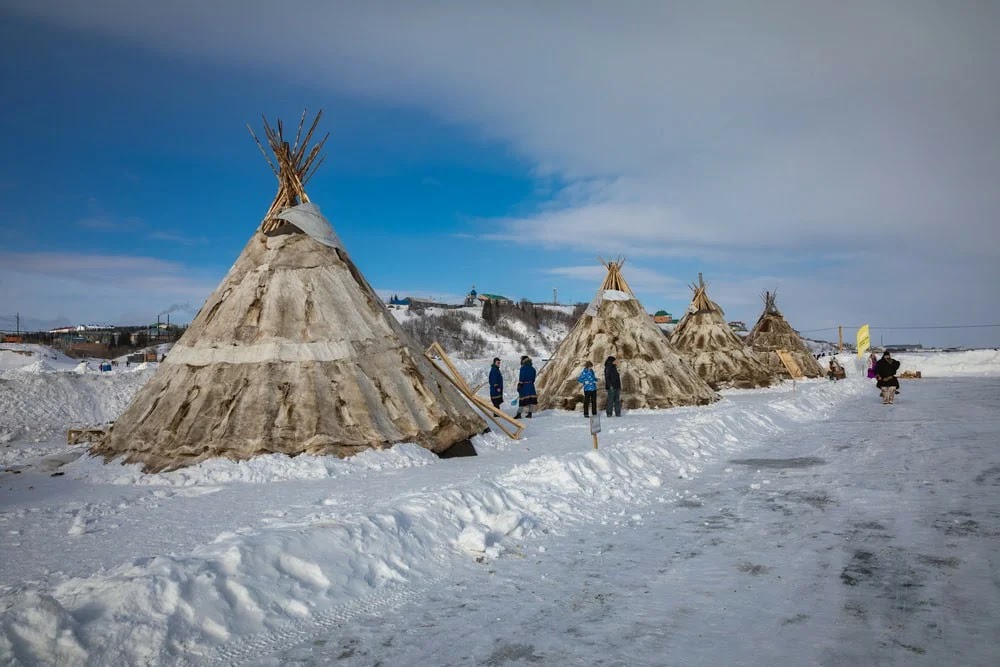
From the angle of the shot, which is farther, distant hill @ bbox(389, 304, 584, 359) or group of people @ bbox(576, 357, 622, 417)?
distant hill @ bbox(389, 304, 584, 359)

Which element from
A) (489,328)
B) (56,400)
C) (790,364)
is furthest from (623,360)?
(489,328)

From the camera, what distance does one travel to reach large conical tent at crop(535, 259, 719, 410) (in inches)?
831

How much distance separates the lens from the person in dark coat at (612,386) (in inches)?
738

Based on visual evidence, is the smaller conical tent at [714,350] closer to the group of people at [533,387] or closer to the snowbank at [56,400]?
the group of people at [533,387]

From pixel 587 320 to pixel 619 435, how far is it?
33.1 feet

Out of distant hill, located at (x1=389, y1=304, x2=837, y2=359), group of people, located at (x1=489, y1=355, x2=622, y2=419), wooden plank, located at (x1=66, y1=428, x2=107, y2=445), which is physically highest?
distant hill, located at (x1=389, y1=304, x2=837, y2=359)

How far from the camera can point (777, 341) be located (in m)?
42.4

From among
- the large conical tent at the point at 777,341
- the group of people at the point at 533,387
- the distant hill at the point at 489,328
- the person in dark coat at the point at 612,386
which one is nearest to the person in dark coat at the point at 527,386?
the group of people at the point at 533,387

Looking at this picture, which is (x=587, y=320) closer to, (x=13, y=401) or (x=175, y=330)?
(x=13, y=401)

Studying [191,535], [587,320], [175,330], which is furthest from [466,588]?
[175,330]

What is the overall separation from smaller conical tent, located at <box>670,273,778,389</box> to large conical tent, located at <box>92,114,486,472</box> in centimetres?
2085

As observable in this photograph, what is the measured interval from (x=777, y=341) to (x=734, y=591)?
41.4 meters

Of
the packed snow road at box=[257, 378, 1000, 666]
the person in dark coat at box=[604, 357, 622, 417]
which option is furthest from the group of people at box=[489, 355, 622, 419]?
the packed snow road at box=[257, 378, 1000, 666]

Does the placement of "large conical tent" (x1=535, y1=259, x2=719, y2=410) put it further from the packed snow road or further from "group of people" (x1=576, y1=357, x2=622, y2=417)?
the packed snow road
